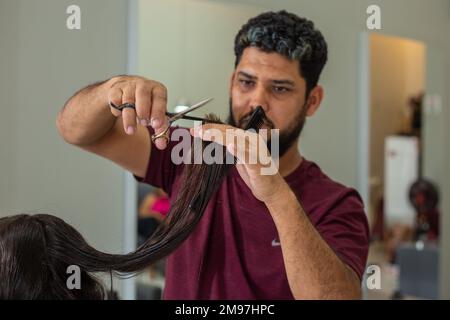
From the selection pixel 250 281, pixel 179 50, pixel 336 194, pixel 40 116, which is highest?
pixel 179 50

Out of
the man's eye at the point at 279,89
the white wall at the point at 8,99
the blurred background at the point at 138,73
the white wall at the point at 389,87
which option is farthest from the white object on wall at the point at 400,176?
the white wall at the point at 8,99

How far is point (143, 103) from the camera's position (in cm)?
70

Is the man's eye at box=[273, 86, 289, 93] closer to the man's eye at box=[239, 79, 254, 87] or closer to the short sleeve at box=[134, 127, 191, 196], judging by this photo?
the man's eye at box=[239, 79, 254, 87]

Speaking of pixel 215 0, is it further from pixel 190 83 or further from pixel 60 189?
pixel 60 189

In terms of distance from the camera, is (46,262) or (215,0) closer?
(46,262)

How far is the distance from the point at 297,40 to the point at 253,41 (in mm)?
66

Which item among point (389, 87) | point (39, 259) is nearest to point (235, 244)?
point (39, 259)

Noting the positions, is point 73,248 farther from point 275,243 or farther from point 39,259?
point 275,243

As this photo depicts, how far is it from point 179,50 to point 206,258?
0.32 m

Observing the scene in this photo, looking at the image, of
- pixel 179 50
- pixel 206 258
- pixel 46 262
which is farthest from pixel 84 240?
pixel 179 50

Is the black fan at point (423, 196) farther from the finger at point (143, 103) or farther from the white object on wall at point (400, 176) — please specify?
the finger at point (143, 103)

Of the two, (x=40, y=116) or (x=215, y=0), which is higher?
(x=215, y=0)

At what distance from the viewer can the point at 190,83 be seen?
0.83 m

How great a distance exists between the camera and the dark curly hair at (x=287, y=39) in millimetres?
792
